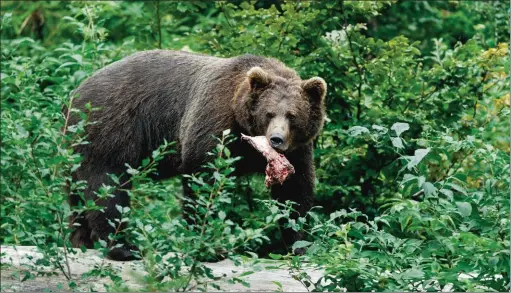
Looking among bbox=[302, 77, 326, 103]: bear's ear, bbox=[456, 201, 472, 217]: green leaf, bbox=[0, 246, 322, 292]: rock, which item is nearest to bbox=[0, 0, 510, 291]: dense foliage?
bbox=[456, 201, 472, 217]: green leaf

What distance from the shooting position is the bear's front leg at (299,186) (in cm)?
801

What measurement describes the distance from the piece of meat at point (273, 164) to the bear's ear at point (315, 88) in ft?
2.23

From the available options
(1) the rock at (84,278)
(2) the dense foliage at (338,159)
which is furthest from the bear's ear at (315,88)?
(1) the rock at (84,278)

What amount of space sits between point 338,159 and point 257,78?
71.1 inches

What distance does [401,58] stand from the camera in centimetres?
927

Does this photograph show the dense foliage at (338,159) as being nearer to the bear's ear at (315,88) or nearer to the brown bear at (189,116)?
the brown bear at (189,116)

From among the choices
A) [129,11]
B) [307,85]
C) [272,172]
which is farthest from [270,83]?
[129,11]

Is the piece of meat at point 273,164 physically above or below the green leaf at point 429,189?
below

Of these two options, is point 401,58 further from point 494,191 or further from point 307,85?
point 494,191

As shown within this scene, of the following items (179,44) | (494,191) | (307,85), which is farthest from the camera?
(179,44)

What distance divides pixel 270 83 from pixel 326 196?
1806 mm

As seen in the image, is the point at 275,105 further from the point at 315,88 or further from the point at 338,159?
the point at 338,159

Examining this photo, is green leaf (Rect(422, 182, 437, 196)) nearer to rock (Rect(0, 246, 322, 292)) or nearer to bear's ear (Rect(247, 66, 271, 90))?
rock (Rect(0, 246, 322, 292))

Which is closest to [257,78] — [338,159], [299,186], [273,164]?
[273,164]
